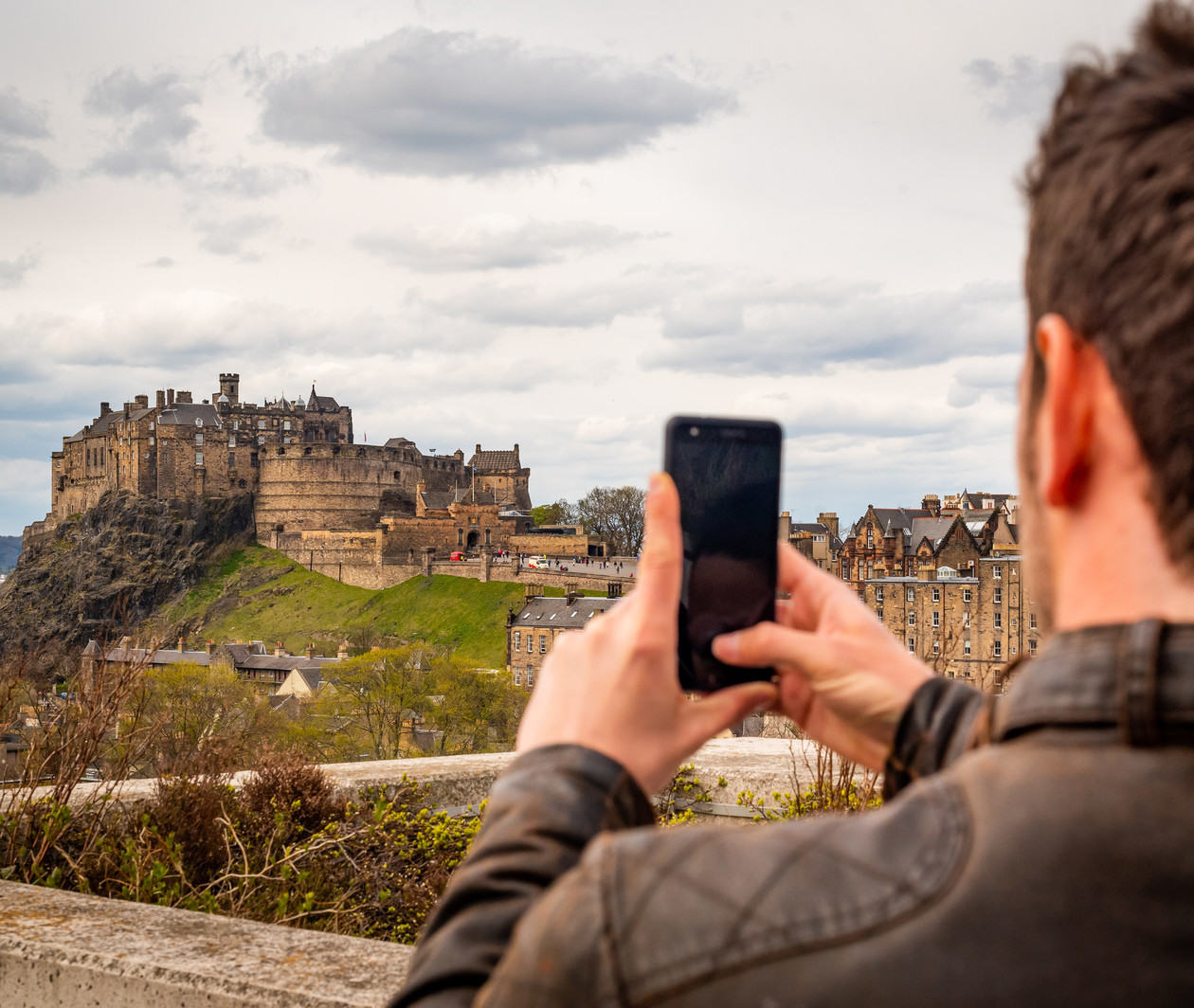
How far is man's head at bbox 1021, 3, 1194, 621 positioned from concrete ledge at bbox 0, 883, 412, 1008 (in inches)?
98.3

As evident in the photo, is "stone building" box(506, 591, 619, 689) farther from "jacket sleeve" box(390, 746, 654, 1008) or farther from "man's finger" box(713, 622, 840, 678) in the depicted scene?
"jacket sleeve" box(390, 746, 654, 1008)

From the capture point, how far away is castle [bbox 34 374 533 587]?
257ft

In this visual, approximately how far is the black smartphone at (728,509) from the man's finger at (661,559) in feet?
0.92

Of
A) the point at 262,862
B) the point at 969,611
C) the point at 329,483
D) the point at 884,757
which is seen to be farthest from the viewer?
the point at 329,483

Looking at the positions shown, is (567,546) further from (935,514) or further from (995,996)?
(995,996)

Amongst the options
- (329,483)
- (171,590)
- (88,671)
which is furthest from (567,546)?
(88,671)

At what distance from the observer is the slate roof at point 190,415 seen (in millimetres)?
84125

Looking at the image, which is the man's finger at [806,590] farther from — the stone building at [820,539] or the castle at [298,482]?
the castle at [298,482]

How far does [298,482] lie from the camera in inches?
3282

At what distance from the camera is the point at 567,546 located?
7619cm

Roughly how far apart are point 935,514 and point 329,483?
168 feet

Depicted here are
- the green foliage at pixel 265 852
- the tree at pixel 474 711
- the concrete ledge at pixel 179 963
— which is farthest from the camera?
the tree at pixel 474 711

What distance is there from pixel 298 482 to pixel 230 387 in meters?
13.6

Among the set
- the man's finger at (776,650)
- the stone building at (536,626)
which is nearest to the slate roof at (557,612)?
the stone building at (536,626)
